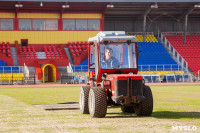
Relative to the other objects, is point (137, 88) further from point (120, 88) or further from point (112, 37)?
point (112, 37)

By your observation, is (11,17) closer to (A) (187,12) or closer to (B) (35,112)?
(A) (187,12)

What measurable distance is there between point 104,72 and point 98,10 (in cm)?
4496

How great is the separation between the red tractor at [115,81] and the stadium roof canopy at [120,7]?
→ 4068 cm

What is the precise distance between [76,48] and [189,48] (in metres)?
15.3

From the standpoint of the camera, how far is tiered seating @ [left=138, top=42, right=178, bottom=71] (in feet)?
172

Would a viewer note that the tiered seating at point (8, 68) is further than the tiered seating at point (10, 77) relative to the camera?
Yes

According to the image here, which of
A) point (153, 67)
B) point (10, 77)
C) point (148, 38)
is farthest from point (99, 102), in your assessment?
point (148, 38)

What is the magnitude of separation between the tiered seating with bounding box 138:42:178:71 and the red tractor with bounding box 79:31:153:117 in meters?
37.0

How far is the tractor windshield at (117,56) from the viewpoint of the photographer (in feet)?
45.0

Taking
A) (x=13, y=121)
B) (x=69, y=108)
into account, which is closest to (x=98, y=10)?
(x=69, y=108)

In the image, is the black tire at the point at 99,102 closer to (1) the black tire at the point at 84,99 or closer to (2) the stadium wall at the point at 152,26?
(1) the black tire at the point at 84,99

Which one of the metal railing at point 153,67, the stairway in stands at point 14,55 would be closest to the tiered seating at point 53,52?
the stairway in stands at point 14,55

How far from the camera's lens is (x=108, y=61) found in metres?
13.7

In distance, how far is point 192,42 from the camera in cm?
5988
